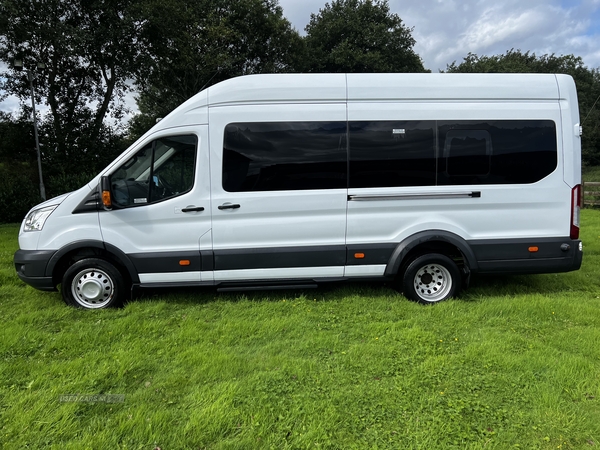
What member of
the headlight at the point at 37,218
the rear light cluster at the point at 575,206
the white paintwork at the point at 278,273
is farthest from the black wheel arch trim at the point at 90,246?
the rear light cluster at the point at 575,206

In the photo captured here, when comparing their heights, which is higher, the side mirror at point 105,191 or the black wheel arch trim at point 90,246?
the side mirror at point 105,191

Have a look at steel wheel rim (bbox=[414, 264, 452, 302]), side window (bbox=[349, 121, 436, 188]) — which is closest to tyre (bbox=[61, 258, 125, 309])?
side window (bbox=[349, 121, 436, 188])

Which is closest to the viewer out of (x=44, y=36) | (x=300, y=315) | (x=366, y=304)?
(x=300, y=315)

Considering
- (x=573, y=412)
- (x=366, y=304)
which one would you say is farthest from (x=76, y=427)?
(x=573, y=412)

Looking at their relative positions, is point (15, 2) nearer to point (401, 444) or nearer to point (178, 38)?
point (178, 38)

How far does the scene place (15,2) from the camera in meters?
12.9

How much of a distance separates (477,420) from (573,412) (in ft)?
2.27

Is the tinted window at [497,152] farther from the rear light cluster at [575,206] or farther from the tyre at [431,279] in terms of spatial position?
the tyre at [431,279]

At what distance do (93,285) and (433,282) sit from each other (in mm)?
4056

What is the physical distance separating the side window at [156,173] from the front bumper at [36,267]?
1.06 m

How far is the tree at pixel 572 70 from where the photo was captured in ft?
126

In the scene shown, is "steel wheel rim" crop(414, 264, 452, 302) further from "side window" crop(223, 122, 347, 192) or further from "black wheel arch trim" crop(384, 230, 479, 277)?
"side window" crop(223, 122, 347, 192)

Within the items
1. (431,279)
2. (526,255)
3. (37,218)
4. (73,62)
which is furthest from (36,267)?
(73,62)

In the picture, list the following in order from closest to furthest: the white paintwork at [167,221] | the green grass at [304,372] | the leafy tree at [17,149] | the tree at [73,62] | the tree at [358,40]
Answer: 1. the green grass at [304,372]
2. the white paintwork at [167,221]
3. the tree at [73,62]
4. the leafy tree at [17,149]
5. the tree at [358,40]
